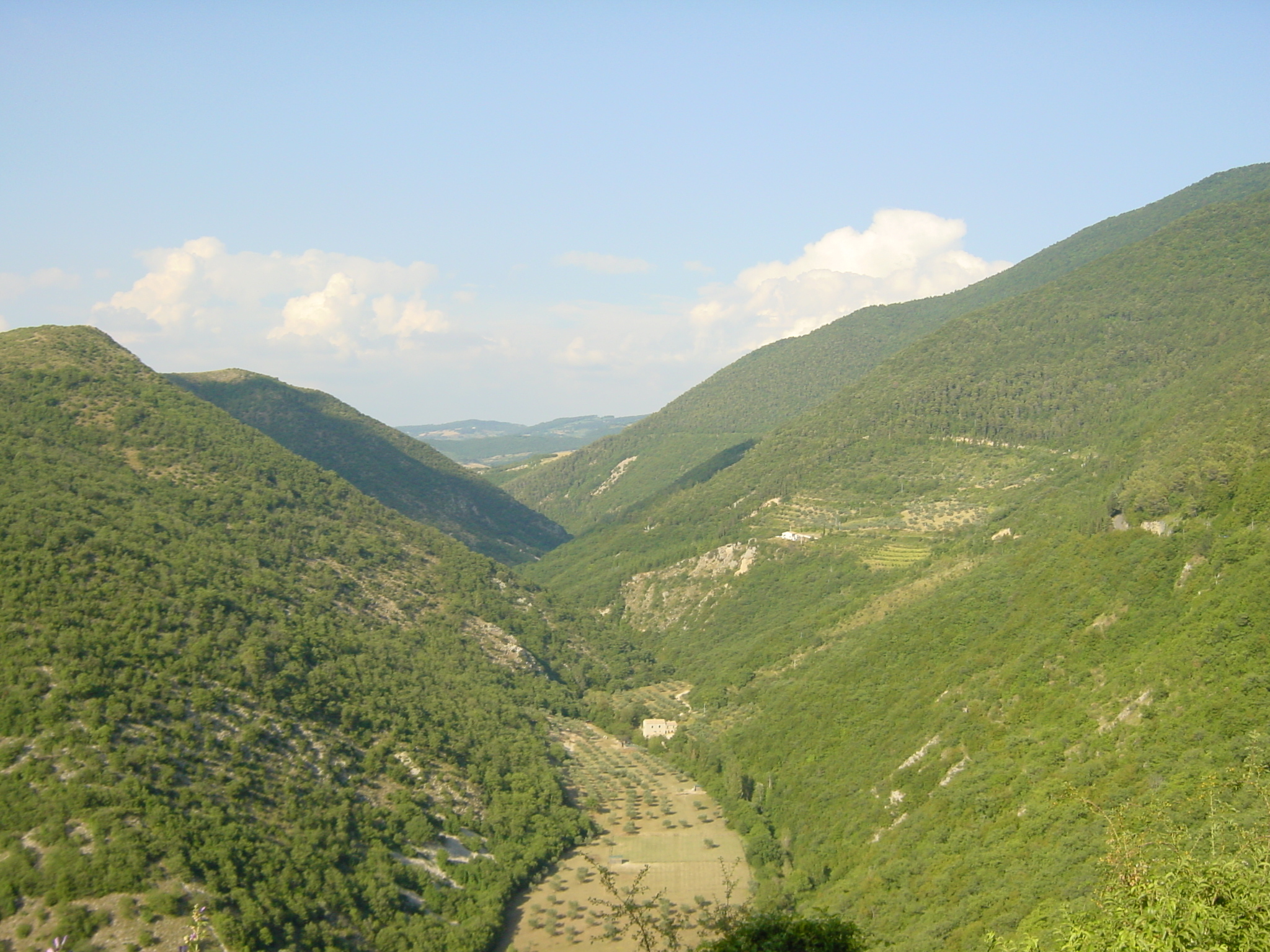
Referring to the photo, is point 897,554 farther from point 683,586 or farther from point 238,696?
point 238,696

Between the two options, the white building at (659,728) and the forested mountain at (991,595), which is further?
the white building at (659,728)

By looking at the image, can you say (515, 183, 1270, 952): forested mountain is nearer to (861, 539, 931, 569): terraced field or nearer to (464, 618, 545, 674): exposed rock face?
(861, 539, 931, 569): terraced field

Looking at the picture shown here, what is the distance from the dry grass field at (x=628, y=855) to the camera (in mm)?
61062

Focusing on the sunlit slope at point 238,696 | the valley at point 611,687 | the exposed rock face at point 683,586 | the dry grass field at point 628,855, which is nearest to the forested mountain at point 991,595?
the valley at point 611,687

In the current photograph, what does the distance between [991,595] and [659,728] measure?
121 ft

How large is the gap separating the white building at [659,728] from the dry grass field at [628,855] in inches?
158

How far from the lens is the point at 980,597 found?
83000 millimetres

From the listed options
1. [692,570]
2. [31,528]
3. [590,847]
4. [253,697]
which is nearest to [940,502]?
[692,570]

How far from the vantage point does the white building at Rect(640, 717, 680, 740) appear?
98.8m

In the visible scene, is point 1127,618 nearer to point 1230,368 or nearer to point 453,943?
point 453,943

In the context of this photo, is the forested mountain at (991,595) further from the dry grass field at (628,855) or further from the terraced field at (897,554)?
the dry grass field at (628,855)

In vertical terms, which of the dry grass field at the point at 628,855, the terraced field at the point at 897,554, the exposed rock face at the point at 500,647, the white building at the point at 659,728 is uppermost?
the terraced field at the point at 897,554

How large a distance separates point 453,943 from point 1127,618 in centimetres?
4676

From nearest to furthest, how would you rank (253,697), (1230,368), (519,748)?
(253,697), (519,748), (1230,368)
